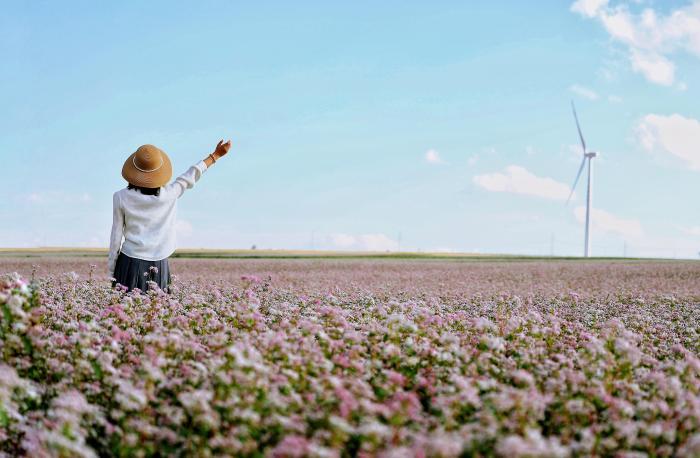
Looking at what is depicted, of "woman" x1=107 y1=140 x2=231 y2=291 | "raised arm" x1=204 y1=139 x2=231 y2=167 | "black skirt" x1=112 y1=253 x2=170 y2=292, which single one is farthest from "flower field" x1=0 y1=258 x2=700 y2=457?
"raised arm" x1=204 y1=139 x2=231 y2=167

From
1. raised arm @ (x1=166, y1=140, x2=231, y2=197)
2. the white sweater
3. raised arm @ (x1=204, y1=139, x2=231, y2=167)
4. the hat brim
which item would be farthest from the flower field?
raised arm @ (x1=204, y1=139, x2=231, y2=167)

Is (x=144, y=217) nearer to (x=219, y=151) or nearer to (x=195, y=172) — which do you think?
(x=195, y=172)

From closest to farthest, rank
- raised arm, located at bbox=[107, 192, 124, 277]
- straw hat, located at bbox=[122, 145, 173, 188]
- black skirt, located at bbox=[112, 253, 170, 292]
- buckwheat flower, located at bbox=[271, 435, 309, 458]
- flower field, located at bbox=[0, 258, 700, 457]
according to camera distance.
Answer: buckwheat flower, located at bbox=[271, 435, 309, 458]
flower field, located at bbox=[0, 258, 700, 457]
straw hat, located at bbox=[122, 145, 173, 188]
raised arm, located at bbox=[107, 192, 124, 277]
black skirt, located at bbox=[112, 253, 170, 292]

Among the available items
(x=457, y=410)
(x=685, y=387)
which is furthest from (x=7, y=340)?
(x=685, y=387)

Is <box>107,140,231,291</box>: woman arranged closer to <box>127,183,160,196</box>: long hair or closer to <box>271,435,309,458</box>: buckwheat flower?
<box>127,183,160,196</box>: long hair

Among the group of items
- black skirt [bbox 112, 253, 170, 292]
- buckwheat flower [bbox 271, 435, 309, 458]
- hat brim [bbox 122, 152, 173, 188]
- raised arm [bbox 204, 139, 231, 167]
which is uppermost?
raised arm [bbox 204, 139, 231, 167]

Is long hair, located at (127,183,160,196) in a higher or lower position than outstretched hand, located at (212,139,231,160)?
lower

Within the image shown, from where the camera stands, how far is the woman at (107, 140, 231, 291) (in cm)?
1099

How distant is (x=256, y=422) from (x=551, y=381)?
9.43 feet

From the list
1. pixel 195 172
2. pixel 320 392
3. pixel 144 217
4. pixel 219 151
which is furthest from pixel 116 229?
pixel 320 392

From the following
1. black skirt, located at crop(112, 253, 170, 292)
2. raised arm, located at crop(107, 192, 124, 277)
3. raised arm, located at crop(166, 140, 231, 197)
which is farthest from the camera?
raised arm, located at crop(166, 140, 231, 197)

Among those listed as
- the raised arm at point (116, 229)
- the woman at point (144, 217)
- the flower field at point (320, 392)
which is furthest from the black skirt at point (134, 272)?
the flower field at point (320, 392)

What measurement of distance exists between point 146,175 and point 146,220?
747 mm

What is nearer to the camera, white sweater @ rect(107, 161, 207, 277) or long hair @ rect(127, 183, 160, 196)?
white sweater @ rect(107, 161, 207, 277)
